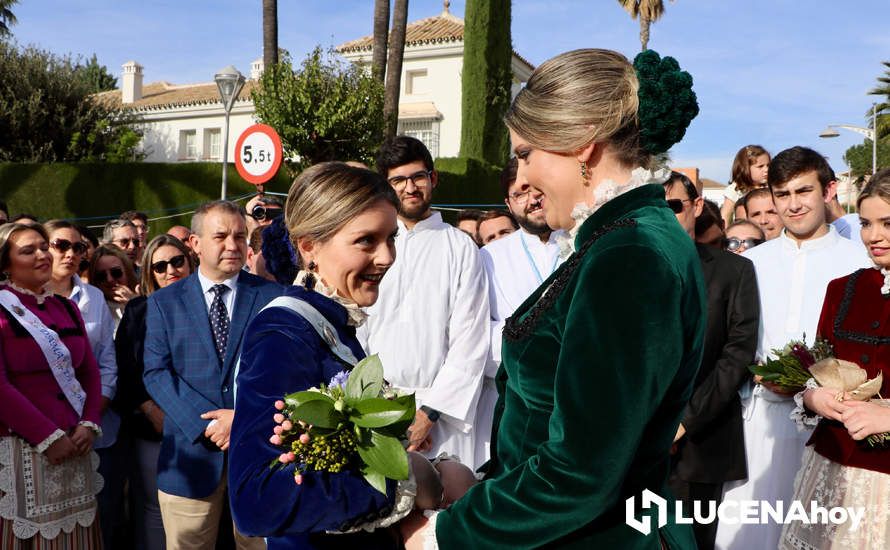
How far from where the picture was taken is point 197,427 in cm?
475

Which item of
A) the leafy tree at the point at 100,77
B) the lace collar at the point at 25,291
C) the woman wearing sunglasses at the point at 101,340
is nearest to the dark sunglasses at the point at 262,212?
the woman wearing sunglasses at the point at 101,340

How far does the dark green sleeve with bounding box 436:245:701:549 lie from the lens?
1.65 metres

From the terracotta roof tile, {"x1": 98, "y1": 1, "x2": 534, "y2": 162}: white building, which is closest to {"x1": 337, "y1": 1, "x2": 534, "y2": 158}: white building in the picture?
{"x1": 98, "y1": 1, "x2": 534, "y2": 162}: white building

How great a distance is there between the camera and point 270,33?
22562 millimetres

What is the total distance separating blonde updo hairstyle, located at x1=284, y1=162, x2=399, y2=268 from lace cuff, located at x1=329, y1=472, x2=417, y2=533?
0.79m

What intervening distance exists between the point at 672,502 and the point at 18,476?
3.95m

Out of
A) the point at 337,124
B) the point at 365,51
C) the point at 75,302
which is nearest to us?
the point at 75,302

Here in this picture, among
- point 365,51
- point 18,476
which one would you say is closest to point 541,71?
point 18,476

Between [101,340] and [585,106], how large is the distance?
15.4 feet

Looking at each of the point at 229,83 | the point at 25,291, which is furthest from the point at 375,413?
the point at 229,83

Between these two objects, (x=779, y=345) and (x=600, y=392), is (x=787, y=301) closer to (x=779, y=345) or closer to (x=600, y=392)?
(x=779, y=345)

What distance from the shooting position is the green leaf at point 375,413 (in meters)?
1.93

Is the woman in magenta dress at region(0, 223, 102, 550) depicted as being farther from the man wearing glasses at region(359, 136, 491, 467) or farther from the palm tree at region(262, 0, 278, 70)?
the palm tree at region(262, 0, 278, 70)

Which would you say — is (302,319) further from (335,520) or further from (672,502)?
(672,502)
